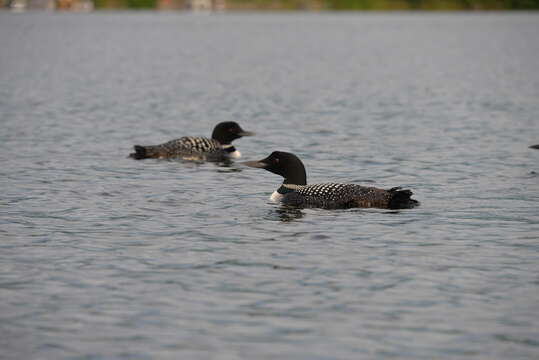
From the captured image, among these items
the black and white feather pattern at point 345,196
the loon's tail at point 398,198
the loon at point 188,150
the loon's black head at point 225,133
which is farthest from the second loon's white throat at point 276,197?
the loon's black head at point 225,133

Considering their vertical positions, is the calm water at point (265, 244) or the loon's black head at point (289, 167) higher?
the loon's black head at point (289, 167)

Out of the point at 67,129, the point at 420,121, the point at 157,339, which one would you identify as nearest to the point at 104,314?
the point at 157,339

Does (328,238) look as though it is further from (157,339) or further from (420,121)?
(420,121)

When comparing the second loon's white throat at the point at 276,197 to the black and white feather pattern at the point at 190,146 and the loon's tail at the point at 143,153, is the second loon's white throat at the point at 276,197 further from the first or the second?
the loon's tail at the point at 143,153

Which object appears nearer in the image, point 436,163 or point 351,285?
point 351,285

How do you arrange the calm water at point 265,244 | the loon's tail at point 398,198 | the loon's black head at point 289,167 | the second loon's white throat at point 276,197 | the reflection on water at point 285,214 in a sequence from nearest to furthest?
the calm water at point 265,244 < the reflection on water at point 285,214 < the loon's tail at point 398,198 < the second loon's white throat at point 276,197 < the loon's black head at point 289,167

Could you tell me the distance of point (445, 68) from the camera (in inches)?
2520

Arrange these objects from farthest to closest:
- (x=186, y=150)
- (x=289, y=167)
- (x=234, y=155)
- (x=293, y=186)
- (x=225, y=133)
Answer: (x=225, y=133), (x=234, y=155), (x=186, y=150), (x=289, y=167), (x=293, y=186)

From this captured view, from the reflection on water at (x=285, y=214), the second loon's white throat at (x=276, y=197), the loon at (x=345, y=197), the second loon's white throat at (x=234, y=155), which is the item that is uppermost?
the loon at (x=345, y=197)

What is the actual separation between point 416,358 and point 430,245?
179 inches

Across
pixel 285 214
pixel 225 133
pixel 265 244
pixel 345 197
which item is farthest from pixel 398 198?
pixel 225 133

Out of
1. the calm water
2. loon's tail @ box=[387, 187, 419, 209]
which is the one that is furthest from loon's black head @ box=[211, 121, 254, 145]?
loon's tail @ box=[387, 187, 419, 209]

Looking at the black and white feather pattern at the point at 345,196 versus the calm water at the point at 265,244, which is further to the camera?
the black and white feather pattern at the point at 345,196

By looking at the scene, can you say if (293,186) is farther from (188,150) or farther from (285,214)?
(188,150)
